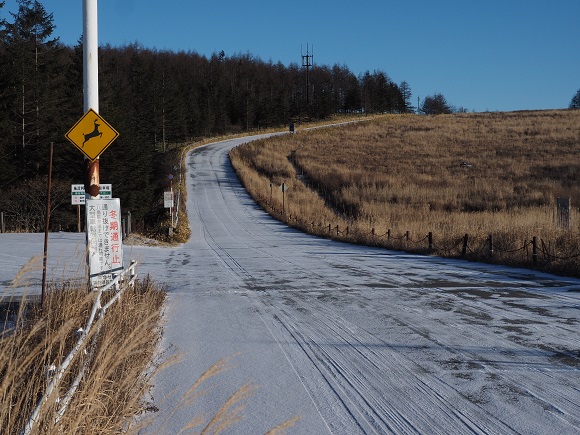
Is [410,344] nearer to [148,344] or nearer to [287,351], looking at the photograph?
[287,351]

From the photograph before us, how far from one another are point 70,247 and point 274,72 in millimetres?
136583

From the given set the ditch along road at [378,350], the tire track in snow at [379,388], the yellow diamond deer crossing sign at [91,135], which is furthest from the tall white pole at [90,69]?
the tire track in snow at [379,388]

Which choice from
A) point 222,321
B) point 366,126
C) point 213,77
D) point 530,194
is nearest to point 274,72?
point 213,77

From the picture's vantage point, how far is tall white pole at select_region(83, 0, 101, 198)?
8375 millimetres

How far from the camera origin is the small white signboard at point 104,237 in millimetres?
8039

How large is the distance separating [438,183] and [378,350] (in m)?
38.3

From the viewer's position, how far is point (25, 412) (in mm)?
3291

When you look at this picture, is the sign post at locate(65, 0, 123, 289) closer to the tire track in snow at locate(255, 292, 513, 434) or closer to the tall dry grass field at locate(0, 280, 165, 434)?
the tall dry grass field at locate(0, 280, 165, 434)

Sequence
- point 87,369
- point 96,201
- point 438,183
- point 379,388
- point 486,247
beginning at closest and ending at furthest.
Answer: point 87,369, point 379,388, point 96,201, point 486,247, point 438,183

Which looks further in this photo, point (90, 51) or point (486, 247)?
point (486, 247)

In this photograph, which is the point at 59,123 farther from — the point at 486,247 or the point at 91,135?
the point at 91,135

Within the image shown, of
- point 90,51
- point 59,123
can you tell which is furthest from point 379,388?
point 59,123

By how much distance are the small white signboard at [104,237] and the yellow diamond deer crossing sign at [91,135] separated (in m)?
0.73

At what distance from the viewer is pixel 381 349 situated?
6.34m
